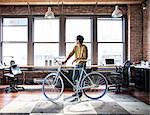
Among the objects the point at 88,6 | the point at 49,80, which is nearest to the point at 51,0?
the point at 88,6

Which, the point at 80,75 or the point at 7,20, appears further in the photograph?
the point at 7,20

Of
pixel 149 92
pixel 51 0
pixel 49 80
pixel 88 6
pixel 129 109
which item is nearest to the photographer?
pixel 129 109

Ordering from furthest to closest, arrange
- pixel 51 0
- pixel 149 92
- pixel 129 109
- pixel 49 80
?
pixel 51 0 → pixel 149 92 → pixel 49 80 → pixel 129 109

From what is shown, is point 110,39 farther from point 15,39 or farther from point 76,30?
point 15,39

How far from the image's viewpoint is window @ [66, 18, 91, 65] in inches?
398

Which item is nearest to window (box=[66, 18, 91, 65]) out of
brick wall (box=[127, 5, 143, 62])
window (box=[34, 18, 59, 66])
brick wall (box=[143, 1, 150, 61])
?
window (box=[34, 18, 59, 66])

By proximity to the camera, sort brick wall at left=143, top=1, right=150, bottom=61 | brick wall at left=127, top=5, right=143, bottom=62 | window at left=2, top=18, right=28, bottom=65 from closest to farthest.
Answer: brick wall at left=143, top=1, right=150, bottom=61 → brick wall at left=127, top=5, right=143, bottom=62 → window at left=2, top=18, right=28, bottom=65

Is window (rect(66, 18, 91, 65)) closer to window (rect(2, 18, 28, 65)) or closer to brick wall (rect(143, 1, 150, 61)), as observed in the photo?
window (rect(2, 18, 28, 65))

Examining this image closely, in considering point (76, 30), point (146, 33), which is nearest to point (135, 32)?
point (146, 33)

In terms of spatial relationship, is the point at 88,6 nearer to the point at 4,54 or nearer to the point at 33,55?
the point at 33,55

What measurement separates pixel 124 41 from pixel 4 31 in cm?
490

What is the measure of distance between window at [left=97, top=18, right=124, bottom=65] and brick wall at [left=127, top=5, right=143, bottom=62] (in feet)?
1.91

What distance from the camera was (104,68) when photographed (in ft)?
32.9

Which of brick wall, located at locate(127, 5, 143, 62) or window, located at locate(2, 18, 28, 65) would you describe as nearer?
brick wall, located at locate(127, 5, 143, 62)
